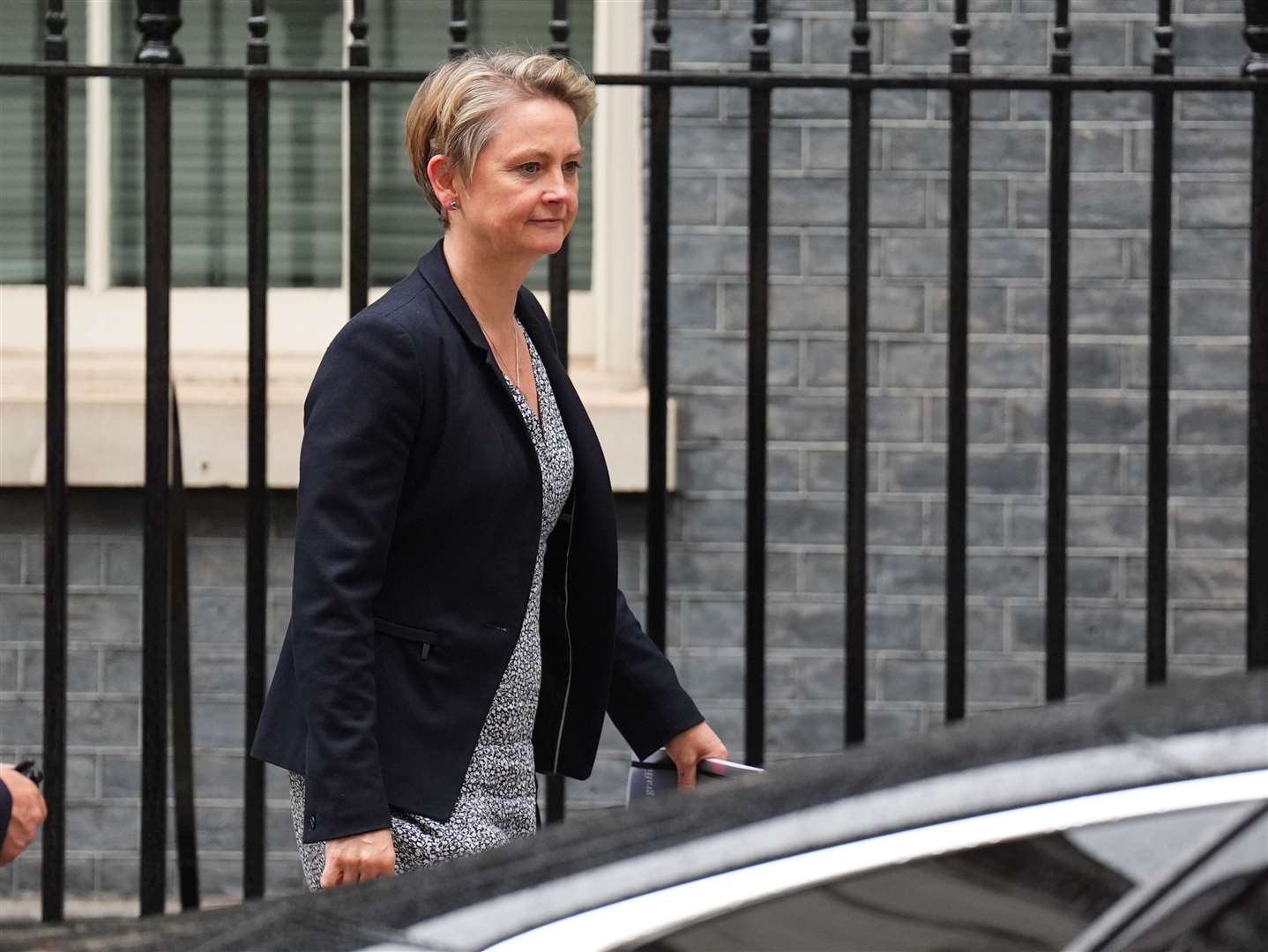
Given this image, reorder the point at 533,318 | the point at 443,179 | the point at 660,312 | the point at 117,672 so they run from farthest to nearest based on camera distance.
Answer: the point at 117,672
the point at 660,312
the point at 533,318
the point at 443,179

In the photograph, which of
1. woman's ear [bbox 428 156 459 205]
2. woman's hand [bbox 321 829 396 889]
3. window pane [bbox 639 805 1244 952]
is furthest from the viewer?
woman's ear [bbox 428 156 459 205]

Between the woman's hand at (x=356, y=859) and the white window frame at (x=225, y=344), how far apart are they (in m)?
2.20

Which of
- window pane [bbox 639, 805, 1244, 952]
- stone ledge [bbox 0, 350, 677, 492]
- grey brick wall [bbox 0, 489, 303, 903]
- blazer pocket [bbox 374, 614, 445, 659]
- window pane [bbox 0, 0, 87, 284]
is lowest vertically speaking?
grey brick wall [bbox 0, 489, 303, 903]

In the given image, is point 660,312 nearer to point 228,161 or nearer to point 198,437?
point 198,437

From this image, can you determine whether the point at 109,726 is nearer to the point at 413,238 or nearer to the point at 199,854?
the point at 199,854

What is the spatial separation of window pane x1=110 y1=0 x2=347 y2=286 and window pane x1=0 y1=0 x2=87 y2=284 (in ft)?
0.37

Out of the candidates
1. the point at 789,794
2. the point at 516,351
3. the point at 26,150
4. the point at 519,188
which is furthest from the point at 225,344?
the point at 789,794

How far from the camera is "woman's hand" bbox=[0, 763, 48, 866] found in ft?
6.89

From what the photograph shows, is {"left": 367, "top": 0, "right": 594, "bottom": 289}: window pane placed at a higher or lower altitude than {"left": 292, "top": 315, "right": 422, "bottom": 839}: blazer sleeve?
higher

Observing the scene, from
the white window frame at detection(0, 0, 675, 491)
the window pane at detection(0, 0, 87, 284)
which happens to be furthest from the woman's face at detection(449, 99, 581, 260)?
the window pane at detection(0, 0, 87, 284)

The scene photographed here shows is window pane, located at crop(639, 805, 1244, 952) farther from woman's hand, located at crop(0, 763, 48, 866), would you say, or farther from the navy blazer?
woman's hand, located at crop(0, 763, 48, 866)

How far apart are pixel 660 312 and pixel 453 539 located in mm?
1005

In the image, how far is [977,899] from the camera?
1.28 metres

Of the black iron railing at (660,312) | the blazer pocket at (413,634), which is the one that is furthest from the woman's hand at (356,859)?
the black iron railing at (660,312)
